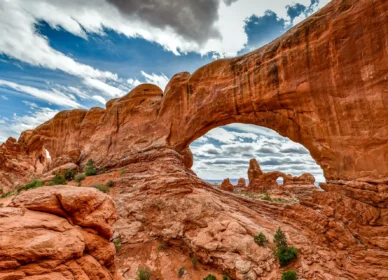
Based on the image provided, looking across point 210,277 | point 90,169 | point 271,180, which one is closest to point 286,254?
point 210,277

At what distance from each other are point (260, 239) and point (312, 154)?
731 cm

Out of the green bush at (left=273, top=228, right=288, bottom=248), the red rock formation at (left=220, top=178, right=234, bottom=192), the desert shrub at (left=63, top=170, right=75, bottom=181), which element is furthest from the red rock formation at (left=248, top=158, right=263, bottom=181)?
the green bush at (left=273, top=228, right=288, bottom=248)

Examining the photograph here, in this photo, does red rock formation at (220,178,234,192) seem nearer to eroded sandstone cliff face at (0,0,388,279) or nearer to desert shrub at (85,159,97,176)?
eroded sandstone cliff face at (0,0,388,279)

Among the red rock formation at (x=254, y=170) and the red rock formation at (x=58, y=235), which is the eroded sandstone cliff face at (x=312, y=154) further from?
the red rock formation at (x=254, y=170)

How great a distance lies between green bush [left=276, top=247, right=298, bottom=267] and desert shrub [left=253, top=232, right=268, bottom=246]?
94 cm

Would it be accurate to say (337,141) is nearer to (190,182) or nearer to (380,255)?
(380,255)

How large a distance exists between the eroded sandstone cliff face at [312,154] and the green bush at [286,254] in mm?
453

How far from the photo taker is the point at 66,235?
6.06 meters

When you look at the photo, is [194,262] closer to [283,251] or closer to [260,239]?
[260,239]

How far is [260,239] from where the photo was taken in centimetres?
1410

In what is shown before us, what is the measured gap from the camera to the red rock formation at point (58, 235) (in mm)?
5109

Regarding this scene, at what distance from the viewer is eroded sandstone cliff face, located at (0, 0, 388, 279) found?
12.9m

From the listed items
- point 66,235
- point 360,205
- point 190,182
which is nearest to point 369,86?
point 360,205

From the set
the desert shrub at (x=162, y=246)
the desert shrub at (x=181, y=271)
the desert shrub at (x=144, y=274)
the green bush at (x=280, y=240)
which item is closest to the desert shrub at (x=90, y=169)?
the desert shrub at (x=162, y=246)
